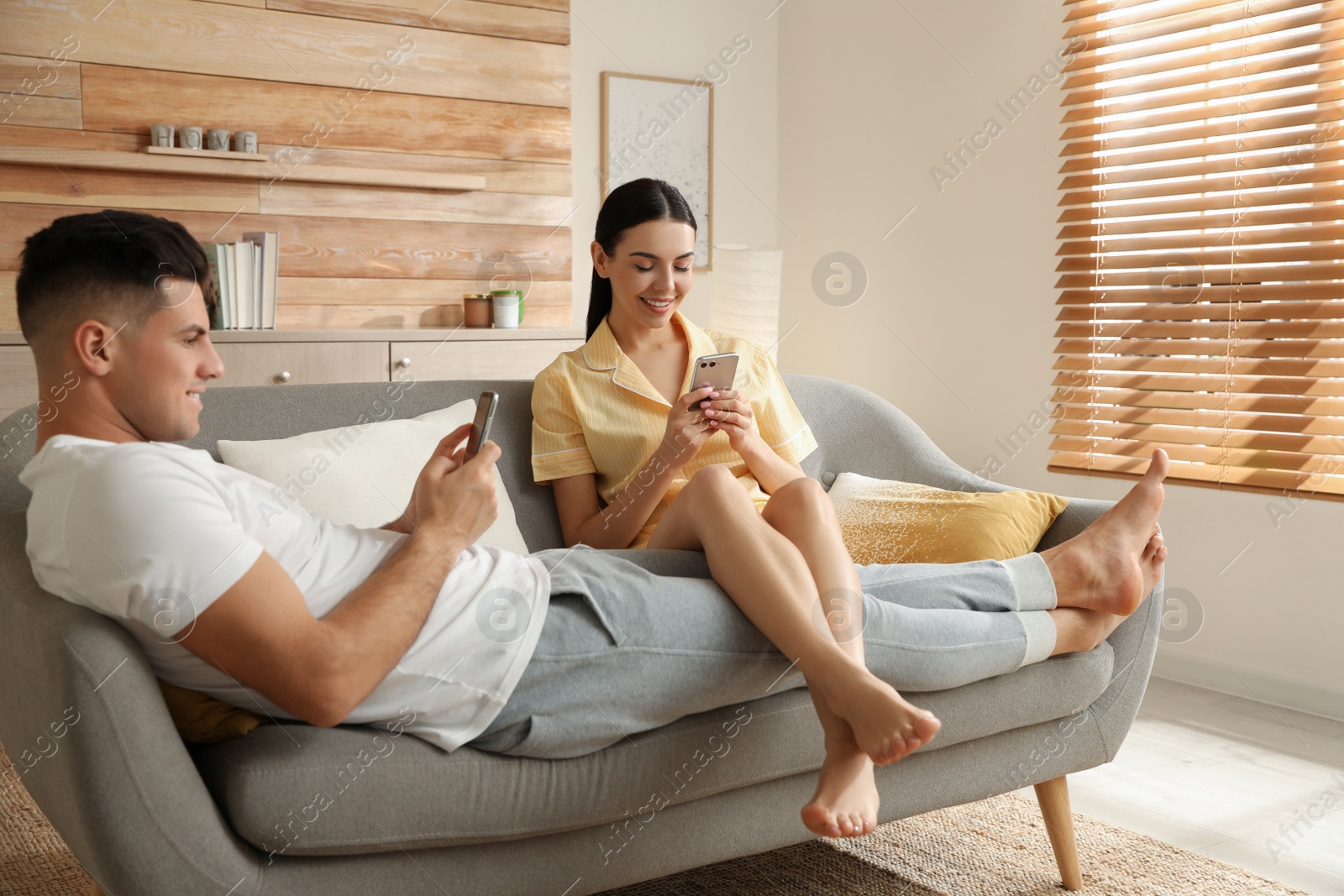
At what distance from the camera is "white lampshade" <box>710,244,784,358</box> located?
3744 mm

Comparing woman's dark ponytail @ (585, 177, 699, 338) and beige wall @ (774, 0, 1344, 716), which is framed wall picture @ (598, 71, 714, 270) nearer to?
beige wall @ (774, 0, 1344, 716)

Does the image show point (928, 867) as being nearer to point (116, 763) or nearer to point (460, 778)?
point (460, 778)

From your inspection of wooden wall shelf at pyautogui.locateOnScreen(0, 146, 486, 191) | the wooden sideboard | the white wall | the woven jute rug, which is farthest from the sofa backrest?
the white wall

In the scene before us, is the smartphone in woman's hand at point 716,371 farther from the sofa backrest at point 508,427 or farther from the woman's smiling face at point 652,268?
the sofa backrest at point 508,427

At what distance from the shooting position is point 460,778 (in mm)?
1287

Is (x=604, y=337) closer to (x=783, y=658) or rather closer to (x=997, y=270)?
(x=783, y=658)

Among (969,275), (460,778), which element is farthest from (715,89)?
(460,778)

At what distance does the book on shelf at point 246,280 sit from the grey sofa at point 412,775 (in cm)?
131

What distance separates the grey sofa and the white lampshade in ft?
6.65

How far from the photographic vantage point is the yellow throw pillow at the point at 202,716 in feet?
4.04

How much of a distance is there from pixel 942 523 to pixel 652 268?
2.35 ft

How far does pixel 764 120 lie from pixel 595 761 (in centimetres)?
350

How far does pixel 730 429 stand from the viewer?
1935 mm

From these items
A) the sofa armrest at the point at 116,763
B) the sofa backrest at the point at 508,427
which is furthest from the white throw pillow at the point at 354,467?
the sofa armrest at the point at 116,763
